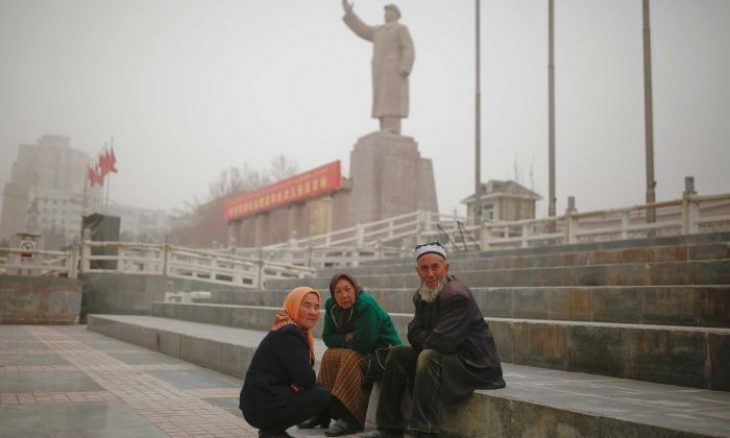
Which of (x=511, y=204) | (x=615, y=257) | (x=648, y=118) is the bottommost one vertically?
(x=615, y=257)


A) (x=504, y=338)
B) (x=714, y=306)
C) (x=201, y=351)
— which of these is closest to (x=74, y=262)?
(x=201, y=351)

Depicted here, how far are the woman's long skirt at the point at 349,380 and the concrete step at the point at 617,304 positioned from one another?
2.56 m

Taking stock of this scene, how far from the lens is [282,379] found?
150 inches

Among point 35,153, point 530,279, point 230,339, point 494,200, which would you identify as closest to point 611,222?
point 494,200

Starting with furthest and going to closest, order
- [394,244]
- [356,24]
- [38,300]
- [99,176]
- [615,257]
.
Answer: [99,176] → [356,24] → [394,244] → [38,300] → [615,257]

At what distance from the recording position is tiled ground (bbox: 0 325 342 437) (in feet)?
14.4

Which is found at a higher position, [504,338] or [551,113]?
[551,113]

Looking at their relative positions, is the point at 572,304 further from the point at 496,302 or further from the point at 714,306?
the point at 714,306

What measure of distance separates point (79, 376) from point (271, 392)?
408cm

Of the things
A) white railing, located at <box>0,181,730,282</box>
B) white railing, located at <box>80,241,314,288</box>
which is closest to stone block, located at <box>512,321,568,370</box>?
white railing, located at <box>0,181,730,282</box>

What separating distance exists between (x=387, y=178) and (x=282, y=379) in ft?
72.8

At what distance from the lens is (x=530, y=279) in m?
7.95

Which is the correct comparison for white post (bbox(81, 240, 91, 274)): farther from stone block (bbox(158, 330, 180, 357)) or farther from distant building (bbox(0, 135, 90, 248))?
distant building (bbox(0, 135, 90, 248))

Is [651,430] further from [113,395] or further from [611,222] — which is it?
[611,222]
